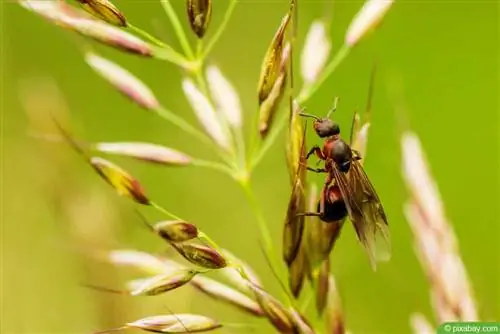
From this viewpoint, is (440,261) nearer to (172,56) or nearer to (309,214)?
(309,214)

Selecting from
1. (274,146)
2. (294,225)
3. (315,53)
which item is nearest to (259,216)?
(294,225)

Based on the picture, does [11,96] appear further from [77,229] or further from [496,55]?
[496,55]

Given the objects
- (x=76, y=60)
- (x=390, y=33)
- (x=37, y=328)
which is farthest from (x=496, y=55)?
(x=37, y=328)

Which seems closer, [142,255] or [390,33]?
[142,255]

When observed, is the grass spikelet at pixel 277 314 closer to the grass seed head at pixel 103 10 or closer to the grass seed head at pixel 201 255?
the grass seed head at pixel 201 255

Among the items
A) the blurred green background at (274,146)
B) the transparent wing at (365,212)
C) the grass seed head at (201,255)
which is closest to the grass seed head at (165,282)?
the grass seed head at (201,255)

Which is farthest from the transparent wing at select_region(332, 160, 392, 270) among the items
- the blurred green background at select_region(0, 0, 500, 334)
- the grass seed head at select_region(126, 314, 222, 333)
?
the blurred green background at select_region(0, 0, 500, 334)
